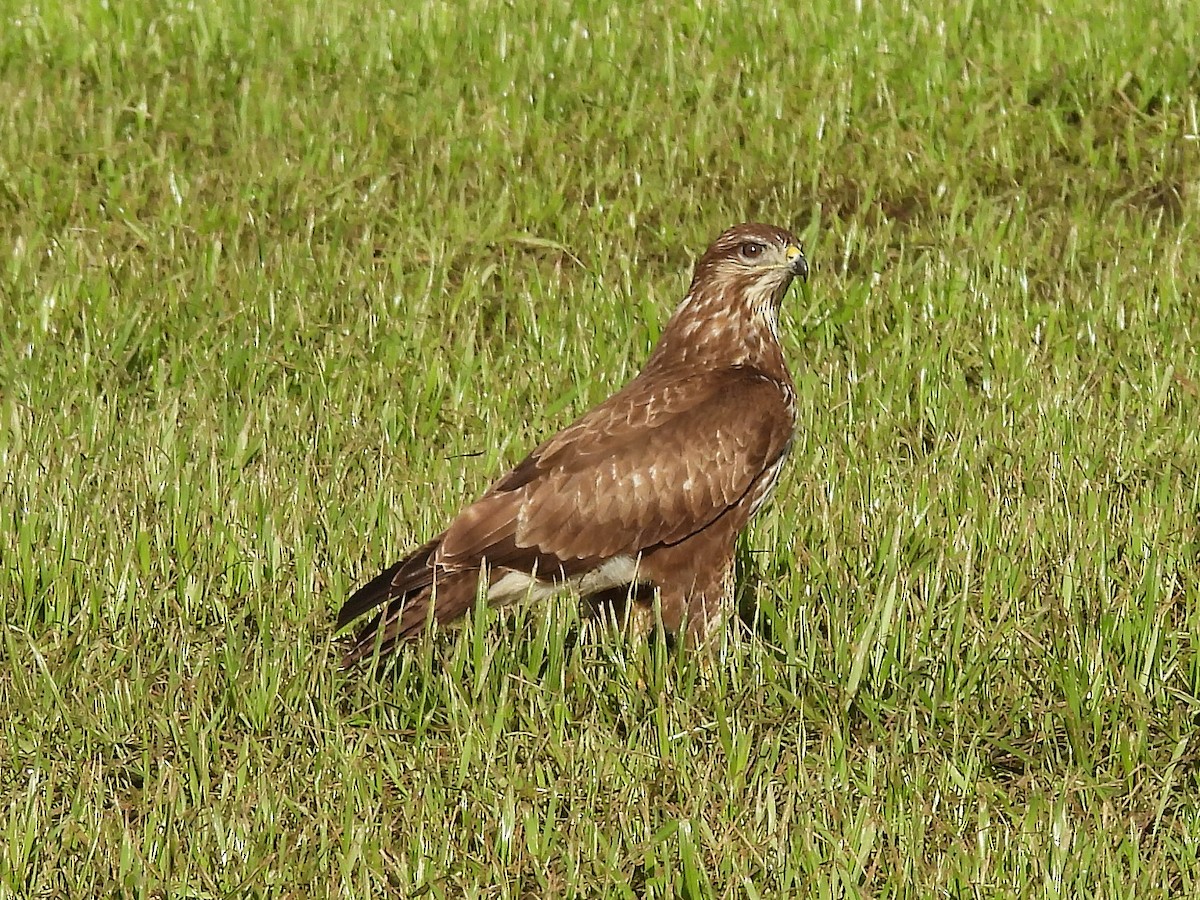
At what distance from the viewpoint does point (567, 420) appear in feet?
23.8

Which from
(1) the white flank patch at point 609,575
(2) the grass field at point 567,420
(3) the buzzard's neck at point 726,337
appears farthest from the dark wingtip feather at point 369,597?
(3) the buzzard's neck at point 726,337

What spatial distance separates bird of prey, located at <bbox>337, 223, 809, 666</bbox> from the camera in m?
5.36

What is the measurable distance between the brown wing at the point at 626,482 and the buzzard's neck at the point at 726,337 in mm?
346

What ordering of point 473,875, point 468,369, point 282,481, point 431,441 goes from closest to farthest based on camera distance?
point 473,875, point 282,481, point 431,441, point 468,369

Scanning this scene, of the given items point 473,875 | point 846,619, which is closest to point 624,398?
point 846,619

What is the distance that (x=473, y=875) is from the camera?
4.23 metres

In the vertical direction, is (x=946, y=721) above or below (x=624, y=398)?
below

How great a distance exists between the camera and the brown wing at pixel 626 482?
5473 millimetres

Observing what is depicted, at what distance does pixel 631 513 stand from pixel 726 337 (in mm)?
865

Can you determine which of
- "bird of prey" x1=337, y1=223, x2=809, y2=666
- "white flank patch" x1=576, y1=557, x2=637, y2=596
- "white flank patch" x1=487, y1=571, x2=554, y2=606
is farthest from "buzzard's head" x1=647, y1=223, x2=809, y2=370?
"white flank patch" x1=487, y1=571, x2=554, y2=606

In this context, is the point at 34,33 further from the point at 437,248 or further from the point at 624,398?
the point at 624,398

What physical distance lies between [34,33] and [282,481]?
5639 millimetres

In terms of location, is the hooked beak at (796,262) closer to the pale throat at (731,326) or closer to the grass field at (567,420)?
the pale throat at (731,326)

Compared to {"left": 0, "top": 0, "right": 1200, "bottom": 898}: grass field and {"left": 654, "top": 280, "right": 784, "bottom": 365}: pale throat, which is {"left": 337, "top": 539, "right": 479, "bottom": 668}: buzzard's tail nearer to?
{"left": 0, "top": 0, "right": 1200, "bottom": 898}: grass field
